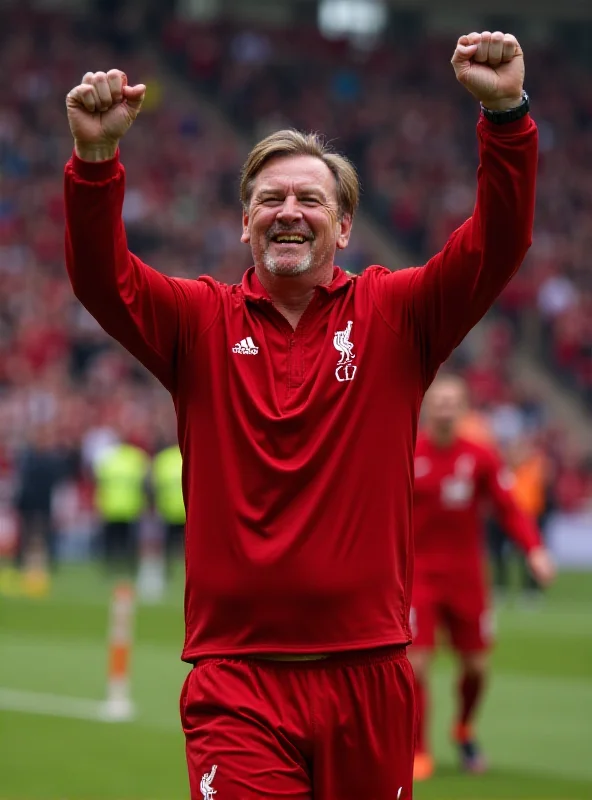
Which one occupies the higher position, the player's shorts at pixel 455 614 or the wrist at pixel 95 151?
the wrist at pixel 95 151

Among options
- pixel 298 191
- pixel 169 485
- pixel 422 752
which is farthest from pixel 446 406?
pixel 169 485

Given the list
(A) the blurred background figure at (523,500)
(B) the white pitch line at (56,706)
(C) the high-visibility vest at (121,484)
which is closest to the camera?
(B) the white pitch line at (56,706)

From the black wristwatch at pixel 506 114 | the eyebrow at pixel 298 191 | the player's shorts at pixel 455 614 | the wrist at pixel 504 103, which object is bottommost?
the player's shorts at pixel 455 614

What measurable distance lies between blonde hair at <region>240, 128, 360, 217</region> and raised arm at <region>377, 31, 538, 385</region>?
0.40 meters

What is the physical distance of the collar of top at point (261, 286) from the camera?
493cm

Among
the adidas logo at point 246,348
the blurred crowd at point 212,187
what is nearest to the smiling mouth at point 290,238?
the adidas logo at point 246,348

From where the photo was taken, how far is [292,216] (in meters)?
4.81

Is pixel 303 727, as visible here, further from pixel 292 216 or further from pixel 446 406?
pixel 446 406

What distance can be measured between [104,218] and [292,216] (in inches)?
23.9

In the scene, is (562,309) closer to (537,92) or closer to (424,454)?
(537,92)

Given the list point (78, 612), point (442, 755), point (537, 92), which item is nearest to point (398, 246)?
point (537, 92)

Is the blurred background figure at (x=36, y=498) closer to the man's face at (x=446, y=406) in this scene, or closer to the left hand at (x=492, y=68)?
the man's face at (x=446, y=406)

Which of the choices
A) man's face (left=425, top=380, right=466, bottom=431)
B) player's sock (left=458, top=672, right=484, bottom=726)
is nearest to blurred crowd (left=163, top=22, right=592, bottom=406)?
man's face (left=425, top=380, right=466, bottom=431)

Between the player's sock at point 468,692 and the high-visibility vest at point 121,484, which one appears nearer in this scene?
the player's sock at point 468,692
